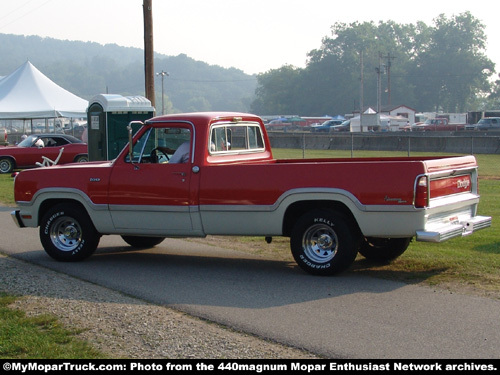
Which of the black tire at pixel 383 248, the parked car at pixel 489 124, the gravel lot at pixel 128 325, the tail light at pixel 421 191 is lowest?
the gravel lot at pixel 128 325

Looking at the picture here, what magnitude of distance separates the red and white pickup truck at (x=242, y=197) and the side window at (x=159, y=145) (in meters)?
0.01

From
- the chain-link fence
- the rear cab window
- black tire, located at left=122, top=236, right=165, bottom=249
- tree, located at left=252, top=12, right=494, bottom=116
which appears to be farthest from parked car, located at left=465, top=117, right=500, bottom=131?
tree, located at left=252, top=12, right=494, bottom=116

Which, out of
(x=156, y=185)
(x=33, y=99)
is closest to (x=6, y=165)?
(x=33, y=99)

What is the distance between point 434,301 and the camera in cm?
729

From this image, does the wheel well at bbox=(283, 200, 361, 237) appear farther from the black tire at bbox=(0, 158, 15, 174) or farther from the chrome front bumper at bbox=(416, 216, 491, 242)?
the black tire at bbox=(0, 158, 15, 174)

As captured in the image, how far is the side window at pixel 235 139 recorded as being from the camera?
948 centimetres

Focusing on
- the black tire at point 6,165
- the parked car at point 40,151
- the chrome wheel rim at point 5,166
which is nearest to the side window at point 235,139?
the parked car at point 40,151

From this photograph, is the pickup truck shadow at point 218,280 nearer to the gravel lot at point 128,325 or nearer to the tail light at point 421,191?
the gravel lot at point 128,325

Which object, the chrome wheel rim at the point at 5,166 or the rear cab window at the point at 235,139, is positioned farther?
the chrome wheel rim at the point at 5,166

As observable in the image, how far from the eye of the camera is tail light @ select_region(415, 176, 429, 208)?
7.83 meters

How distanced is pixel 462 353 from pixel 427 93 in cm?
14129

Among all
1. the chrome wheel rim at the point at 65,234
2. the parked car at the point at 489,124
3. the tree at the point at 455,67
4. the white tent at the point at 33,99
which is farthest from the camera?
the tree at the point at 455,67

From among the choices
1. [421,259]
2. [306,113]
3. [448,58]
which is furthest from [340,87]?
[421,259]
